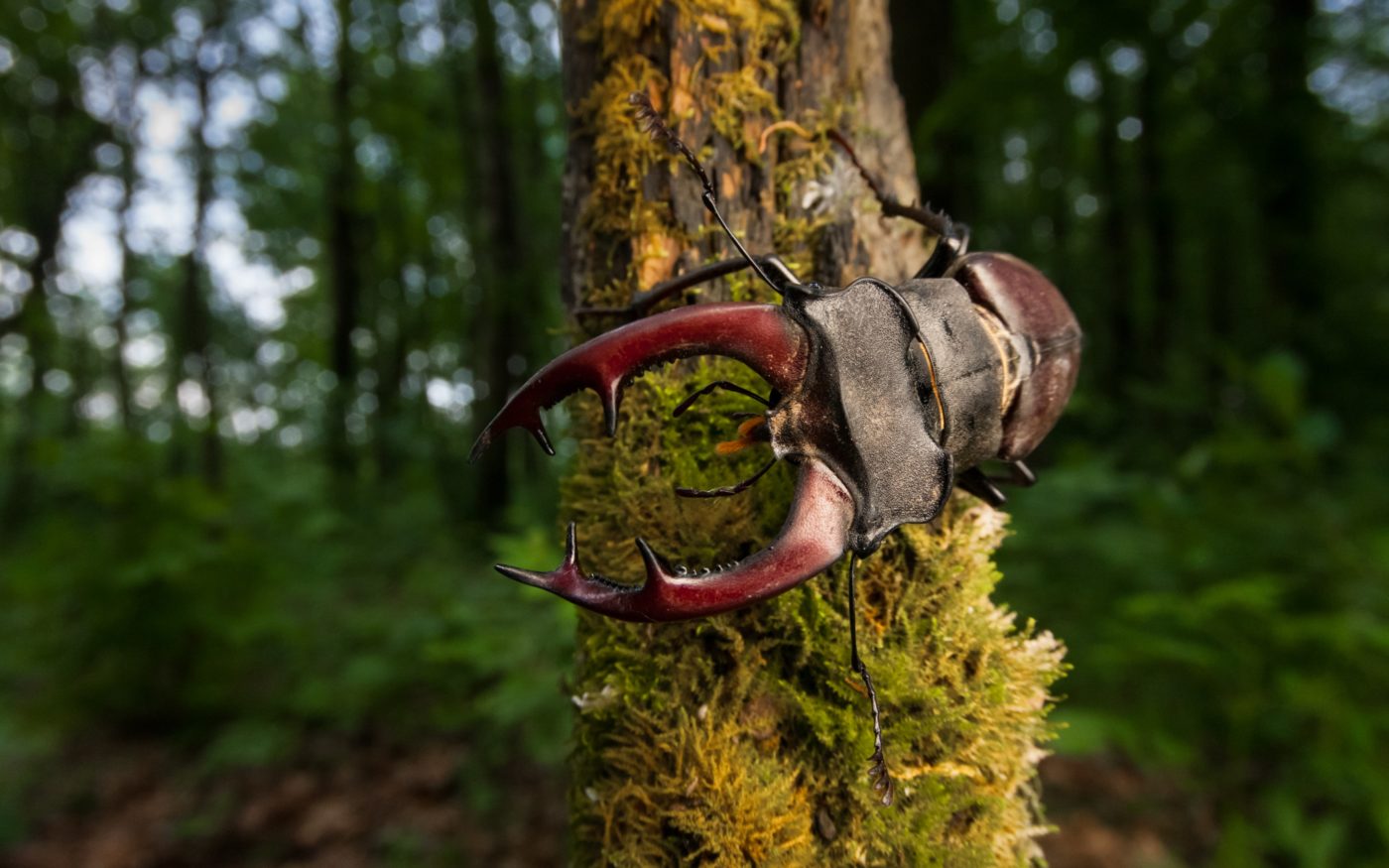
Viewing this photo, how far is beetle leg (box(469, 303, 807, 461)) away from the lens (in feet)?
2.68

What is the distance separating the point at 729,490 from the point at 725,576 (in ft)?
0.82

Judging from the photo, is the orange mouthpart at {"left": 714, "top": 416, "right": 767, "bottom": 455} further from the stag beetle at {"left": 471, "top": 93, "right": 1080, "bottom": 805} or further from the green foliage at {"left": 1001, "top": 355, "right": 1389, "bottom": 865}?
the green foliage at {"left": 1001, "top": 355, "right": 1389, "bottom": 865}

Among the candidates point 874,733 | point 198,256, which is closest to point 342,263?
point 198,256

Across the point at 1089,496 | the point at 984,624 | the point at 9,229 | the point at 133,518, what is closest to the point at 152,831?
the point at 133,518

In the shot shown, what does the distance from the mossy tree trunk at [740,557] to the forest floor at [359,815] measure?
2.50m

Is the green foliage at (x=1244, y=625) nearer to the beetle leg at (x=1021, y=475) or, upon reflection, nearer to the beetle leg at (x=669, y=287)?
the beetle leg at (x=1021, y=475)

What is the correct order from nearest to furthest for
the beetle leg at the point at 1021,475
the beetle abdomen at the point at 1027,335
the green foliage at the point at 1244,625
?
1. the beetle abdomen at the point at 1027,335
2. the beetle leg at the point at 1021,475
3. the green foliage at the point at 1244,625

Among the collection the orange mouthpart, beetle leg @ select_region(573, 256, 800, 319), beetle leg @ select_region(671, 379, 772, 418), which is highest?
beetle leg @ select_region(573, 256, 800, 319)

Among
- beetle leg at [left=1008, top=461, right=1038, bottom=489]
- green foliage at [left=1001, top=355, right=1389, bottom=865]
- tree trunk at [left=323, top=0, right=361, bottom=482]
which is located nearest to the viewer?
beetle leg at [left=1008, top=461, right=1038, bottom=489]

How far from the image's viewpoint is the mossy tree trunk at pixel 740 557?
1005 millimetres

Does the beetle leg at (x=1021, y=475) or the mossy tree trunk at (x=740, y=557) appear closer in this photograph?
the mossy tree trunk at (x=740, y=557)

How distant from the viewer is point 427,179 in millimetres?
10148

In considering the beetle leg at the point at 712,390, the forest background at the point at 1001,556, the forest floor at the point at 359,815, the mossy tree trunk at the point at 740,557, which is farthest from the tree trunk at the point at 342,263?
the beetle leg at the point at 712,390

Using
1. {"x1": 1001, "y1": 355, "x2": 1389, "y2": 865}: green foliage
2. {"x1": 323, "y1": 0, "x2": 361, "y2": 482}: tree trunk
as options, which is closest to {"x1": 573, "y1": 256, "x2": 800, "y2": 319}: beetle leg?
{"x1": 1001, "y1": 355, "x2": 1389, "y2": 865}: green foliage
